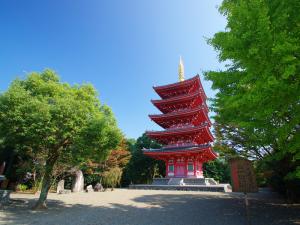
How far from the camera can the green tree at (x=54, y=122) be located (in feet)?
31.3

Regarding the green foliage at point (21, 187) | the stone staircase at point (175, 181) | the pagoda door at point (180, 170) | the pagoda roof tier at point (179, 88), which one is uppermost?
the pagoda roof tier at point (179, 88)

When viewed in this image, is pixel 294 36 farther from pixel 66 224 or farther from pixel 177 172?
pixel 177 172

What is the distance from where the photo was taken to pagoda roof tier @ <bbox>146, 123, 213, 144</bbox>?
2438 cm

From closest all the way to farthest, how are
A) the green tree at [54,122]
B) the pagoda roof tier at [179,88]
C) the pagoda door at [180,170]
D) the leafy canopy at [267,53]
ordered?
the leafy canopy at [267,53], the green tree at [54,122], the pagoda door at [180,170], the pagoda roof tier at [179,88]

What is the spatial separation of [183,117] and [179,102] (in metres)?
2.38

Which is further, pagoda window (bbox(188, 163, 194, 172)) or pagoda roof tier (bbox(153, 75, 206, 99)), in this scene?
pagoda roof tier (bbox(153, 75, 206, 99))

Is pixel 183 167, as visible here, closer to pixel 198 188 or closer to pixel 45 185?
pixel 198 188

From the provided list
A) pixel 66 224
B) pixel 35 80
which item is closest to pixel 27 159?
pixel 35 80

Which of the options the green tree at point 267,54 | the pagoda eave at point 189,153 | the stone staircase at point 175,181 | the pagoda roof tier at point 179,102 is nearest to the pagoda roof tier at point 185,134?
the pagoda eave at point 189,153

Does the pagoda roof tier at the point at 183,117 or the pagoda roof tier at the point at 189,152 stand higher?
the pagoda roof tier at the point at 183,117

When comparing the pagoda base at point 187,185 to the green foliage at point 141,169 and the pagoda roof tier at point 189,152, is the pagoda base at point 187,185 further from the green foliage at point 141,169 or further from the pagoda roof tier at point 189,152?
the green foliage at point 141,169

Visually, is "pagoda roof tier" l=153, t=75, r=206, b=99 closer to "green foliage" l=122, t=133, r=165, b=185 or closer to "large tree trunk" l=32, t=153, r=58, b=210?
"green foliage" l=122, t=133, r=165, b=185

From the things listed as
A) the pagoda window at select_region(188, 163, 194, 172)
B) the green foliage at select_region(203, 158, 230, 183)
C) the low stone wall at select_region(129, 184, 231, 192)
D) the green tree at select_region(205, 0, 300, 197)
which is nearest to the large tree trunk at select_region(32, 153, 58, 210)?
the green tree at select_region(205, 0, 300, 197)

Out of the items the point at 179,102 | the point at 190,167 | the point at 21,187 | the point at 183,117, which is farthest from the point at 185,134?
the point at 21,187
